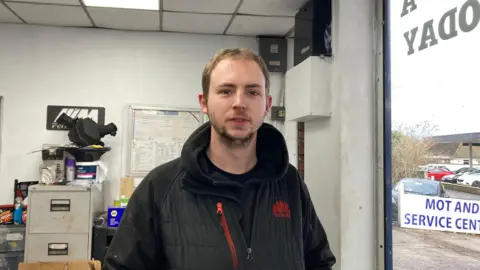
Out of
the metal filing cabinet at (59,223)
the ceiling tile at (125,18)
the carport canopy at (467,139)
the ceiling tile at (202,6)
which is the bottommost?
the metal filing cabinet at (59,223)

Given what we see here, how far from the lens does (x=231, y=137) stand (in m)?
1.04

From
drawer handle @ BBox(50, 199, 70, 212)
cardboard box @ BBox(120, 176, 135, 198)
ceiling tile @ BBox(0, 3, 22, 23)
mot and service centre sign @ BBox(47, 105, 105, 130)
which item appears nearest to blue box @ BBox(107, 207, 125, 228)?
drawer handle @ BBox(50, 199, 70, 212)

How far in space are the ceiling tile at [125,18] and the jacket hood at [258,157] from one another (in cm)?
234

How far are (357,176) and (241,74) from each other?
60.9 inches

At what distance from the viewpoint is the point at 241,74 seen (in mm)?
1050

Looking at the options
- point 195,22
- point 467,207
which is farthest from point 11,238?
point 467,207

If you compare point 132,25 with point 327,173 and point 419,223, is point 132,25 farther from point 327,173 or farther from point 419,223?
point 419,223

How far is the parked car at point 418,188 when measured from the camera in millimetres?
1991

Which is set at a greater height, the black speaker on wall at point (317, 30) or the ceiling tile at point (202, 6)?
the ceiling tile at point (202, 6)

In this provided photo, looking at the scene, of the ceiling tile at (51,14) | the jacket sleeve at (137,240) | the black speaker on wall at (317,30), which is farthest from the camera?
the ceiling tile at (51,14)

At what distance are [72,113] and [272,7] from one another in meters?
1.98

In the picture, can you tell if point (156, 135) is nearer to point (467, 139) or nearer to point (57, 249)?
point (57, 249)

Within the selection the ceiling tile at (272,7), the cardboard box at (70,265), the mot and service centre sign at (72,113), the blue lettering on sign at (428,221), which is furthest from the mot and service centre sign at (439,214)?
the mot and service centre sign at (72,113)

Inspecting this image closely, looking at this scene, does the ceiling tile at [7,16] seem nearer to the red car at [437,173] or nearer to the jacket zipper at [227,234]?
the jacket zipper at [227,234]
